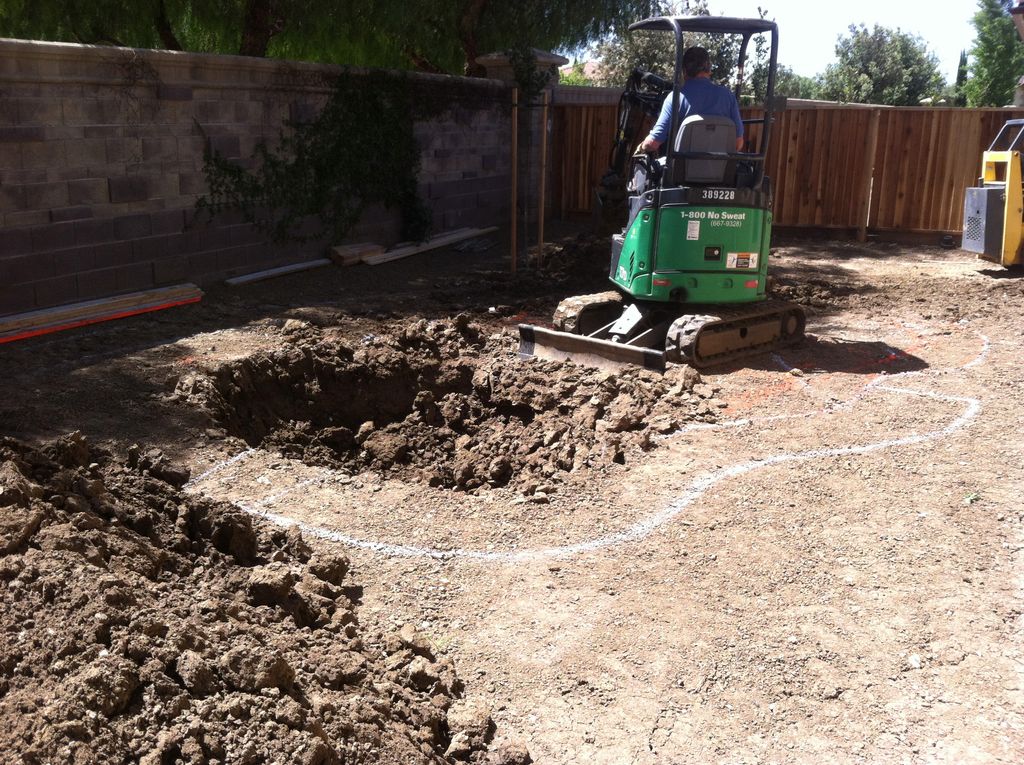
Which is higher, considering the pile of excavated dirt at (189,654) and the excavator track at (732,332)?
the excavator track at (732,332)

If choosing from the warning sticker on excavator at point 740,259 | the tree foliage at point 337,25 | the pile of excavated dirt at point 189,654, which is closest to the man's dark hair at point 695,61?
the warning sticker on excavator at point 740,259

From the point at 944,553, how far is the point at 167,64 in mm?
9312

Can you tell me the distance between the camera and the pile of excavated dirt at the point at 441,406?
6973 mm

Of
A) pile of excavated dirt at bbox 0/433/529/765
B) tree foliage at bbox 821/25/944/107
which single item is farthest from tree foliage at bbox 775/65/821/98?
pile of excavated dirt at bbox 0/433/529/765

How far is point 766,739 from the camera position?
12.7ft

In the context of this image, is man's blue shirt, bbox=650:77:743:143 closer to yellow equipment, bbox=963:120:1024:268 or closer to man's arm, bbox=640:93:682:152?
man's arm, bbox=640:93:682:152

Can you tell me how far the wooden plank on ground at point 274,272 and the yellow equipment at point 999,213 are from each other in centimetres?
866

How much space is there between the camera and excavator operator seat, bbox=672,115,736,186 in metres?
8.29

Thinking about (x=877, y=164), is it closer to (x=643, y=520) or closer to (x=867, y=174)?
(x=867, y=174)

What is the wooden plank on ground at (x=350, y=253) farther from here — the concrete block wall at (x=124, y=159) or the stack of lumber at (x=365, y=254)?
the concrete block wall at (x=124, y=159)

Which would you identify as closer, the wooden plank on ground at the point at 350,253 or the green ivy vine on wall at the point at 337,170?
the green ivy vine on wall at the point at 337,170

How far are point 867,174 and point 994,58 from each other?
33.6m

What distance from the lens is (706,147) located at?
8414 mm

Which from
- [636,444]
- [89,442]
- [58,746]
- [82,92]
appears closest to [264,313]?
[82,92]
